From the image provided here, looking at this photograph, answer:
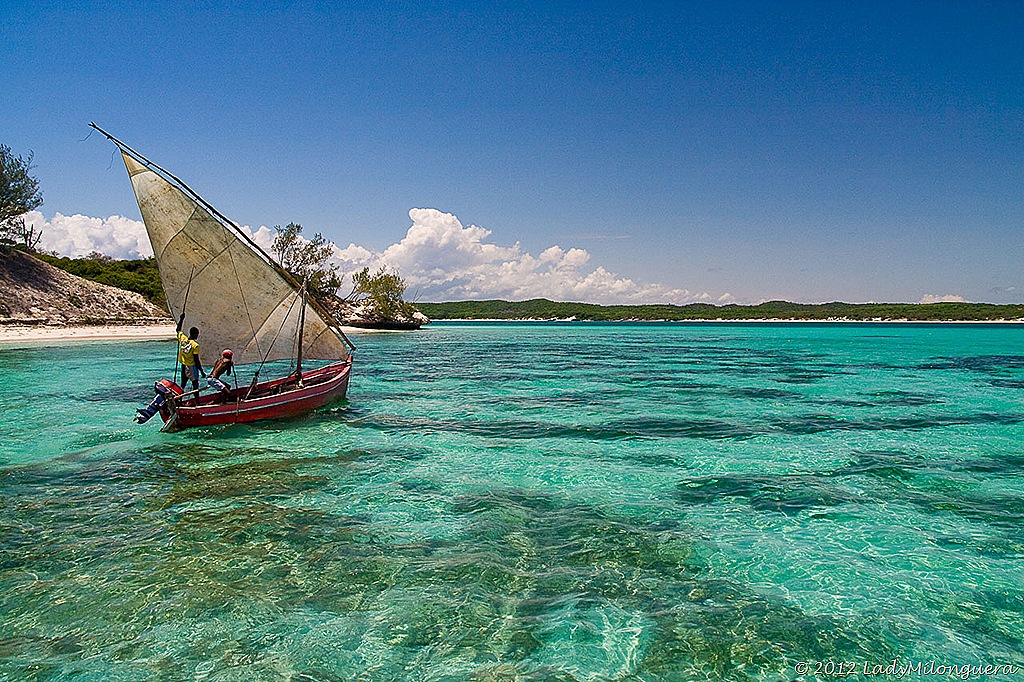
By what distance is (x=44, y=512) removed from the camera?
422 inches

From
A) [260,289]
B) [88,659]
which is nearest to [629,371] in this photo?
[260,289]

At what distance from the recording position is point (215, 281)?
18.1 meters

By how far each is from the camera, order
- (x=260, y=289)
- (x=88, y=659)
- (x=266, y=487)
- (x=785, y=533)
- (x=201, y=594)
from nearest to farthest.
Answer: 1. (x=88, y=659)
2. (x=201, y=594)
3. (x=785, y=533)
4. (x=266, y=487)
5. (x=260, y=289)

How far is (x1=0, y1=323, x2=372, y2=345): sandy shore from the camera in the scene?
53469 millimetres

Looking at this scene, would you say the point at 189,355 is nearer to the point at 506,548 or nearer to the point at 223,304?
the point at 223,304

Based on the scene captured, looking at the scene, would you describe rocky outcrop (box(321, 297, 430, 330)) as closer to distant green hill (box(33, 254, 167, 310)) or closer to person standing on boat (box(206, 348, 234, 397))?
distant green hill (box(33, 254, 167, 310))

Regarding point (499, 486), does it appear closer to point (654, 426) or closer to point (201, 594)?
point (201, 594)

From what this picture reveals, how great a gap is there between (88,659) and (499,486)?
25.4 feet

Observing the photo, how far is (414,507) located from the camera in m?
11.4

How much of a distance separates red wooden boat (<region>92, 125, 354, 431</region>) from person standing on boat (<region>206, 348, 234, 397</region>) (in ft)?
0.68

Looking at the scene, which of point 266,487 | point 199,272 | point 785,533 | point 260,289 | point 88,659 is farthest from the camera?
point 260,289

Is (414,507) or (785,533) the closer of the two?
(785,533)

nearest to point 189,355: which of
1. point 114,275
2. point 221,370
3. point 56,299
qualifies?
point 221,370

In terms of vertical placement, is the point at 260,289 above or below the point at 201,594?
above
